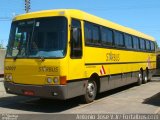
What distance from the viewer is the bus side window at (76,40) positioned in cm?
1164

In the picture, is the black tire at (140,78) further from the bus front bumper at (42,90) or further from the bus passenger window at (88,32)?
the bus front bumper at (42,90)

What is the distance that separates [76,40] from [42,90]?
6.39ft

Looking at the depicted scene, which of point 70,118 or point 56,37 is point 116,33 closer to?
Result: point 56,37

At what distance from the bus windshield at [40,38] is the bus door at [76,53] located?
0.37 meters

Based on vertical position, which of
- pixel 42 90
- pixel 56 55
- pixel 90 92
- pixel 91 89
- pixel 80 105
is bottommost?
pixel 80 105

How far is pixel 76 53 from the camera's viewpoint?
39.0ft

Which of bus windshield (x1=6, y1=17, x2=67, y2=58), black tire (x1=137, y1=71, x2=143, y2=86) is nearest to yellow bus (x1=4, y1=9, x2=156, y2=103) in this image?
bus windshield (x1=6, y1=17, x2=67, y2=58)

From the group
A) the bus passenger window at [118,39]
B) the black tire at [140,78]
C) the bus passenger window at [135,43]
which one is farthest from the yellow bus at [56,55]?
the black tire at [140,78]

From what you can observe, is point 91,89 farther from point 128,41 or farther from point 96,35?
point 128,41

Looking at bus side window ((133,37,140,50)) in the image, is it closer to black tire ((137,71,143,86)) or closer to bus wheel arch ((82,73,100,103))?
black tire ((137,71,143,86))

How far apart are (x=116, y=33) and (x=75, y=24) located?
4780 millimetres

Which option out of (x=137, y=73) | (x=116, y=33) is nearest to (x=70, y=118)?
(x=116, y=33)

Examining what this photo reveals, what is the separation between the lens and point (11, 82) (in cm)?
1212

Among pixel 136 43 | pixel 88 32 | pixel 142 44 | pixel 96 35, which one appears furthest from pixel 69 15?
pixel 142 44
